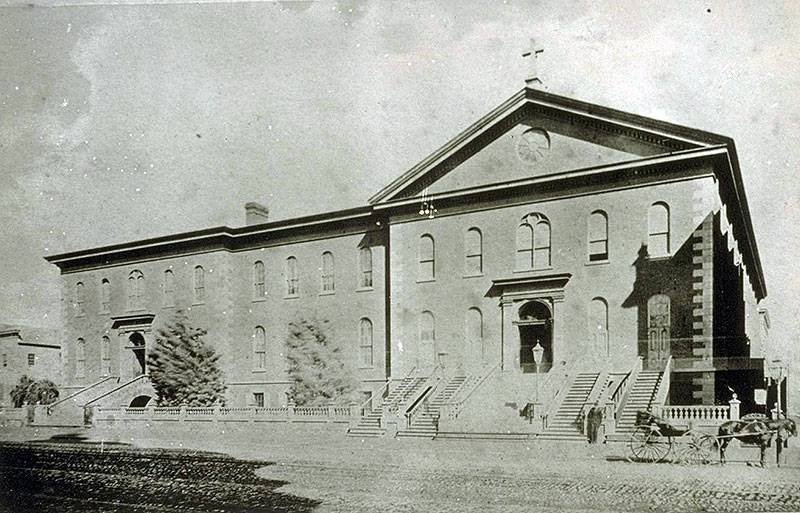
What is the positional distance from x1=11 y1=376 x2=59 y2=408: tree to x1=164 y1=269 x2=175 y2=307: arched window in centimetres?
480

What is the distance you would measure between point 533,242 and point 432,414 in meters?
5.21

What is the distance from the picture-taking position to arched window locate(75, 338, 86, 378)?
78.0 ft

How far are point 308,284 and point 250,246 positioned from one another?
2505 mm

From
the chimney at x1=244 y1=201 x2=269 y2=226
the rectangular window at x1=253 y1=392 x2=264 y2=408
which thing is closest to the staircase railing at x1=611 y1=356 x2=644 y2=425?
the chimney at x1=244 y1=201 x2=269 y2=226

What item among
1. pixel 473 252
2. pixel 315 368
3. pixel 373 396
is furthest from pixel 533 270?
pixel 315 368

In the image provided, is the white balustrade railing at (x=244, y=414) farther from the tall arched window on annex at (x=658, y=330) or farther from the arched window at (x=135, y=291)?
the tall arched window on annex at (x=658, y=330)

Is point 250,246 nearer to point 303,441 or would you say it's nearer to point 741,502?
point 303,441

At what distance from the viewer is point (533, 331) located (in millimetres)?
19844

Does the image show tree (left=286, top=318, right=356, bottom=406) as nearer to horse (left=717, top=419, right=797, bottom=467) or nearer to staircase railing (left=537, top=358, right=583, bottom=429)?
staircase railing (left=537, top=358, right=583, bottom=429)

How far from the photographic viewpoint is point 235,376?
Answer: 72.5 feet

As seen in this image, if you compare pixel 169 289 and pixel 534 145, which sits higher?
pixel 534 145

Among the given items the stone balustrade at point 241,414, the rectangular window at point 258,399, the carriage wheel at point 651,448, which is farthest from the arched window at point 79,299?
the carriage wheel at point 651,448

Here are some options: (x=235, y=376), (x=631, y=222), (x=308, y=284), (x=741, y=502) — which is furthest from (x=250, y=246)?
(x=741, y=502)

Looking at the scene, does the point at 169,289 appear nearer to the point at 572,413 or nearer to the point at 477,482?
the point at 572,413
